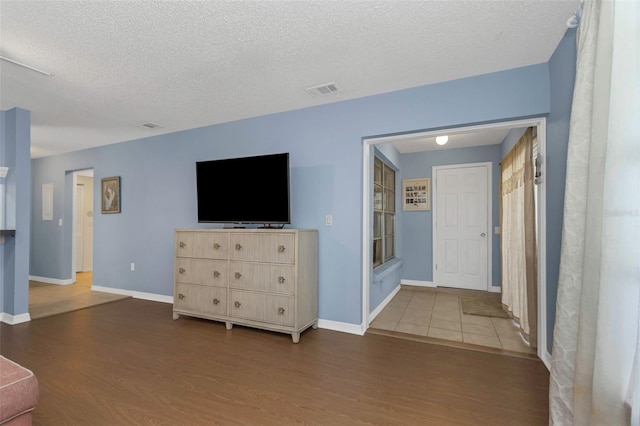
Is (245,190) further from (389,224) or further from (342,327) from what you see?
(389,224)

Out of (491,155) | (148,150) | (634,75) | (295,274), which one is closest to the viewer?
(634,75)

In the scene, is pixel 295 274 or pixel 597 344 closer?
pixel 597 344

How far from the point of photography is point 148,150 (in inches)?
177

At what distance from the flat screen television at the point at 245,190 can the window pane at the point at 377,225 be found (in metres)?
1.31

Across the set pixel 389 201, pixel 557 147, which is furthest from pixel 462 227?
pixel 557 147

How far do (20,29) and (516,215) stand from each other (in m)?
4.48

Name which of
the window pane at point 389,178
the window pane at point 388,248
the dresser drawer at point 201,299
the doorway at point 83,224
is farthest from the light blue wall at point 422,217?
the doorway at point 83,224

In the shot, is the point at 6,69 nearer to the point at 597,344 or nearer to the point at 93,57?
the point at 93,57

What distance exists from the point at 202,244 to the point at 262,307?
102 centimetres

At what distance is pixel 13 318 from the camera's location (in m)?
3.33

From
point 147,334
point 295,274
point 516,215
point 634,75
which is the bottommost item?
point 147,334

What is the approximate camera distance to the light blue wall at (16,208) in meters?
3.36

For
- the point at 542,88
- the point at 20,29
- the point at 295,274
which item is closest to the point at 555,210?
the point at 542,88

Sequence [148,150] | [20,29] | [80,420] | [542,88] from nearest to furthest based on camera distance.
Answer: [80,420], [20,29], [542,88], [148,150]
